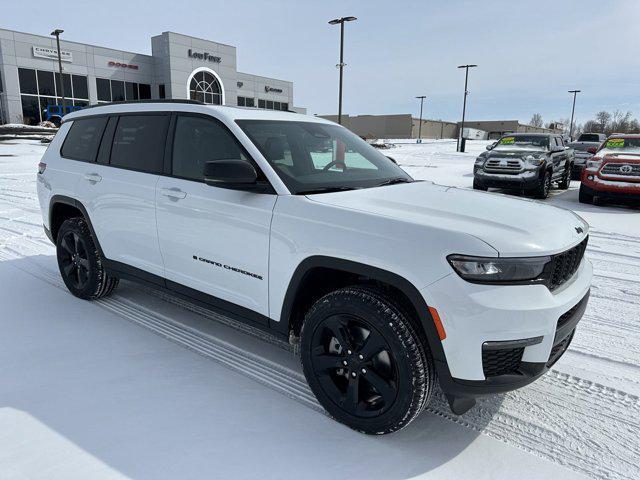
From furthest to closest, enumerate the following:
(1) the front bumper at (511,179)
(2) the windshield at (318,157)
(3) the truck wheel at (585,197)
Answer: (1) the front bumper at (511,179) < (3) the truck wheel at (585,197) < (2) the windshield at (318,157)

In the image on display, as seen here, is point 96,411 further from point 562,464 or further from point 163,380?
point 562,464

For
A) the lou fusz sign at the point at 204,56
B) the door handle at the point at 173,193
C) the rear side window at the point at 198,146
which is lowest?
the door handle at the point at 173,193

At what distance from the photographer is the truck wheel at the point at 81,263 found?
4.37m

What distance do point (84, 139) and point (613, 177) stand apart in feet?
34.5

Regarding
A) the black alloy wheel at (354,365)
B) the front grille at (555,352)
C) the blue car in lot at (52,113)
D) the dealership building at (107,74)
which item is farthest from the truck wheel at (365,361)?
the blue car in lot at (52,113)

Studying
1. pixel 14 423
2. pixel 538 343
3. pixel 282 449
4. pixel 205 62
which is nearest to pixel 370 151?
pixel 538 343

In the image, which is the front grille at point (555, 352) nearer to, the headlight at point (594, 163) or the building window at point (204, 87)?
the headlight at point (594, 163)

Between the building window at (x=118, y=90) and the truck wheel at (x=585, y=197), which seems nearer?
the truck wheel at (x=585, y=197)

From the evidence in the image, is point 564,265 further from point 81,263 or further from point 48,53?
point 48,53

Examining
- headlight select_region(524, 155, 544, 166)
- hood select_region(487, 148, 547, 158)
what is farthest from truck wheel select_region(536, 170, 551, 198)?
hood select_region(487, 148, 547, 158)

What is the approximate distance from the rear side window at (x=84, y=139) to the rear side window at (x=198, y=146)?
1.19 m

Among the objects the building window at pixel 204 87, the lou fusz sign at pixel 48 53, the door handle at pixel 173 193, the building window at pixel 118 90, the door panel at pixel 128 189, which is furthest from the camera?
the building window at pixel 204 87

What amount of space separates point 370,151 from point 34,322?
3203 mm

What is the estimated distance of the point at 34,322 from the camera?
4.04 meters
